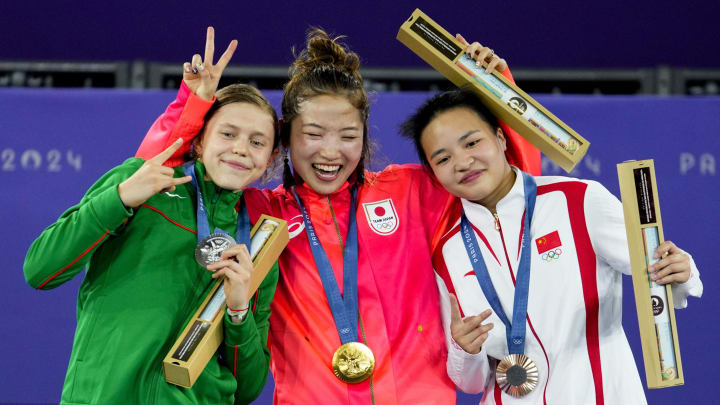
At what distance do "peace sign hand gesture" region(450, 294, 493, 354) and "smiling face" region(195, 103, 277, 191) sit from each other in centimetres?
63

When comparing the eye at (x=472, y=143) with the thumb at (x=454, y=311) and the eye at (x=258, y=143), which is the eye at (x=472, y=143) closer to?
the thumb at (x=454, y=311)

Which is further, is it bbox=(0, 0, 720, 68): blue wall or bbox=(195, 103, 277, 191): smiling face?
bbox=(0, 0, 720, 68): blue wall

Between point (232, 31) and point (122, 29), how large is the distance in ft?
1.95

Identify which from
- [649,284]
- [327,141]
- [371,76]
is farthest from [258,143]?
[371,76]

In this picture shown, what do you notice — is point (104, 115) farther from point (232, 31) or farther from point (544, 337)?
point (544, 337)

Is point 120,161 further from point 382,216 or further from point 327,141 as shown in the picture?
point 382,216

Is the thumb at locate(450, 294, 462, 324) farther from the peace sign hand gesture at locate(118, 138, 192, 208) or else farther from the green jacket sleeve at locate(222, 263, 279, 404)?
the peace sign hand gesture at locate(118, 138, 192, 208)

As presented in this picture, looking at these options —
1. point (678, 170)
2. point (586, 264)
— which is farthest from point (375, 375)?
point (678, 170)

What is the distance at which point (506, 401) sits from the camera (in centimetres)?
195

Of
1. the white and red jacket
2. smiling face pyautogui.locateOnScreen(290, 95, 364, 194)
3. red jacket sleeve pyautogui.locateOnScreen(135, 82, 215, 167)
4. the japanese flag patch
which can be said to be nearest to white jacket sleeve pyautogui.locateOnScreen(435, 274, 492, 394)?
the white and red jacket

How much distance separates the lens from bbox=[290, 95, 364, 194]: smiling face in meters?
2.15

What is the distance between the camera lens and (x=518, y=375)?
1.90 meters

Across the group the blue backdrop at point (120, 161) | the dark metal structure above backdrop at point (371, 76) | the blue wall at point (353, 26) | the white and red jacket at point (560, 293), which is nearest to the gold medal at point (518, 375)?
the white and red jacket at point (560, 293)

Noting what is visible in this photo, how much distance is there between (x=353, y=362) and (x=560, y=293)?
57 centimetres
